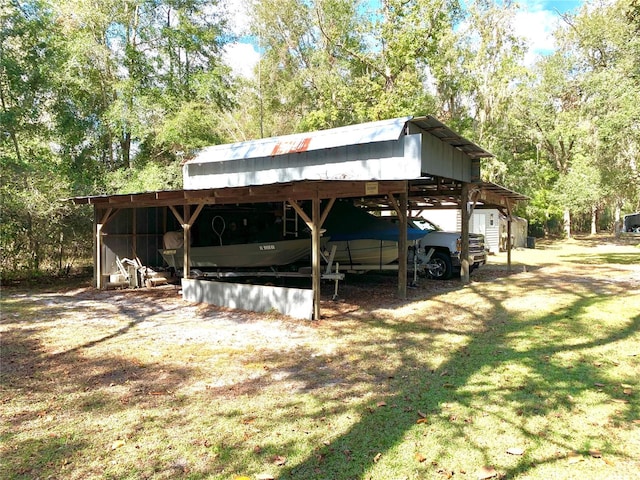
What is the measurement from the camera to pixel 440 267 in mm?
12898

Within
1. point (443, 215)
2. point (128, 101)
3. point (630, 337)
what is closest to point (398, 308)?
point (630, 337)

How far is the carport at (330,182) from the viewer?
28.2ft

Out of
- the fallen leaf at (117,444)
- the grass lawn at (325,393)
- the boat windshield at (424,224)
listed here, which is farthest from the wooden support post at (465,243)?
the fallen leaf at (117,444)

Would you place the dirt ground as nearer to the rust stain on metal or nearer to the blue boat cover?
the blue boat cover

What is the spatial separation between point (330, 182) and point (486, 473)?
5.34 m

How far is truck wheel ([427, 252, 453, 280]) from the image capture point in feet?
42.0

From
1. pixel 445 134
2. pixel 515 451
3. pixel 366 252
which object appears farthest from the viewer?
pixel 366 252

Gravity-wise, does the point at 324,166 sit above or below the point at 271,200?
above

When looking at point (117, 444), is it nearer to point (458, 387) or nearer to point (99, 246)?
point (458, 387)

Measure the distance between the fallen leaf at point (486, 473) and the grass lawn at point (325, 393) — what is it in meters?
0.01

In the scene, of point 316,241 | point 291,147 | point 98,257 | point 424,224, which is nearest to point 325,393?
point 316,241

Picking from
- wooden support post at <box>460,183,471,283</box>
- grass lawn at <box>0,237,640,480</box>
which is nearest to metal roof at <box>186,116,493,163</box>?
wooden support post at <box>460,183,471,283</box>

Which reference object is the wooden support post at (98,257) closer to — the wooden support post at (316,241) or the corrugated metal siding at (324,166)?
the corrugated metal siding at (324,166)

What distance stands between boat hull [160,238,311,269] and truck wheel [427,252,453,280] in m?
3.66
